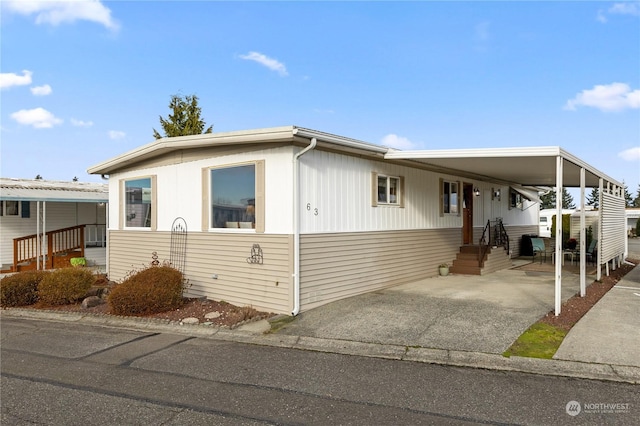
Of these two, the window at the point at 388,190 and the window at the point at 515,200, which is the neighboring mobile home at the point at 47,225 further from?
the window at the point at 515,200


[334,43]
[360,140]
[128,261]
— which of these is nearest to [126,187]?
[128,261]

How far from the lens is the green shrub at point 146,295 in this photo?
7.38 meters

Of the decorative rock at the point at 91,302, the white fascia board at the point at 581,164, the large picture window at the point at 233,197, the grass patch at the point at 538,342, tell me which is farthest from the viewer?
the decorative rock at the point at 91,302

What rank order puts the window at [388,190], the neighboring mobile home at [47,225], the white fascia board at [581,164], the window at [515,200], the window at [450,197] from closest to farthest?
the white fascia board at [581,164], the window at [388,190], the window at [450,197], the neighboring mobile home at [47,225], the window at [515,200]

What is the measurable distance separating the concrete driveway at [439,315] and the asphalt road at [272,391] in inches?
29.9

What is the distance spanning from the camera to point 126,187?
1123cm

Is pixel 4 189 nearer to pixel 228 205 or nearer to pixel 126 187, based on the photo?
pixel 126 187

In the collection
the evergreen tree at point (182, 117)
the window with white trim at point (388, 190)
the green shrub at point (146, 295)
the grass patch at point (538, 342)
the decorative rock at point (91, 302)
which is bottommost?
the decorative rock at point (91, 302)

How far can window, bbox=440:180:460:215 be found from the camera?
11.9m

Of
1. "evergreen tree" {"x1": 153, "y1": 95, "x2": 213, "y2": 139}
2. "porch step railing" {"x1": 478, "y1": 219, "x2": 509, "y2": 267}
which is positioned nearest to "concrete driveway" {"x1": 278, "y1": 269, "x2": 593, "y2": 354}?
"porch step railing" {"x1": 478, "y1": 219, "x2": 509, "y2": 267}

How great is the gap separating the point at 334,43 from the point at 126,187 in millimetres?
7852

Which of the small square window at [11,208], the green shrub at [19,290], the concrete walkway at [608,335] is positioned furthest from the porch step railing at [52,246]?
the concrete walkway at [608,335]

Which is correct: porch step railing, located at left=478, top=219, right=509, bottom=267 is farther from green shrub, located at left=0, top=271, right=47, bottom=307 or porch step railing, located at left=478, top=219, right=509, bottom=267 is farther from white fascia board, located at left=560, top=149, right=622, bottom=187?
green shrub, located at left=0, top=271, right=47, bottom=307

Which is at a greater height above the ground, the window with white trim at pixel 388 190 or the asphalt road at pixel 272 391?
the window with white trim at pixel 388 190
